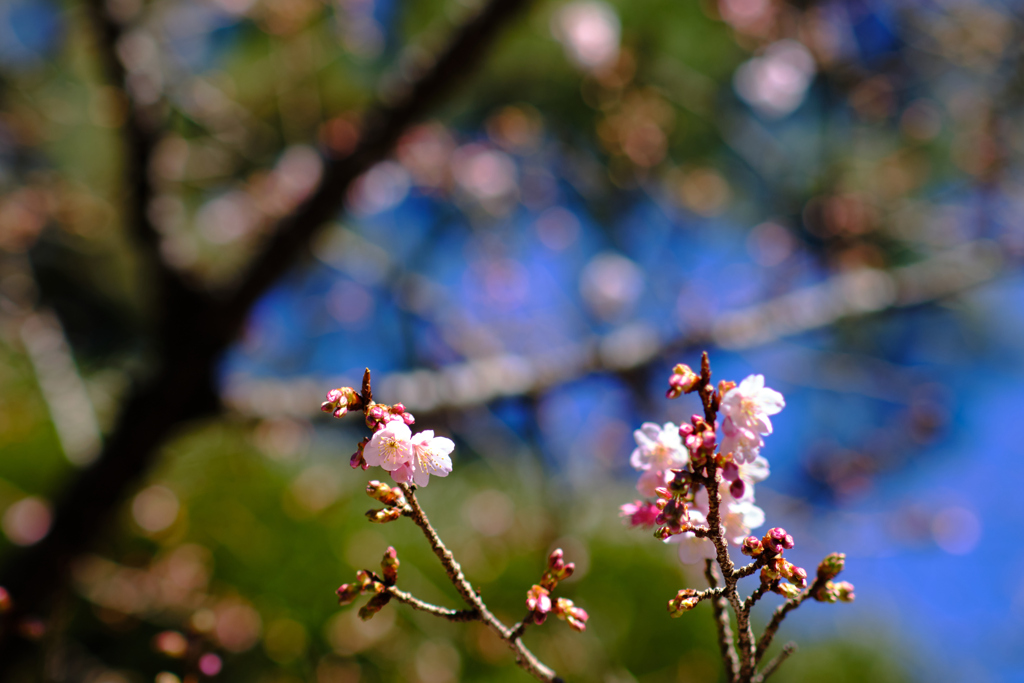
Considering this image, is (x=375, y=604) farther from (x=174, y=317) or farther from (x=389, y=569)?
(x=174, y=317)

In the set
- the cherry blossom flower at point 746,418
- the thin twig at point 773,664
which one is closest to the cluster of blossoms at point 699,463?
the cherry blossom flower at point 746,418

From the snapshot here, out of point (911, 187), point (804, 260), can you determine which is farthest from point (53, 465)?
point (911, 187)

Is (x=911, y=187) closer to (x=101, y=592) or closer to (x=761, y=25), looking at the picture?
(x=761, y=25)

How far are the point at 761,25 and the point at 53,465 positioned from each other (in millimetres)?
4478

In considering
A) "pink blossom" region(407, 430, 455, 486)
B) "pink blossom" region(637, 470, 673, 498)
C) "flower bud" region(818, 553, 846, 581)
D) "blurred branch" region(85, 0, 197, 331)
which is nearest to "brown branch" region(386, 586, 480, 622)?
"pink blossom" region(407, 430, 455, 486)

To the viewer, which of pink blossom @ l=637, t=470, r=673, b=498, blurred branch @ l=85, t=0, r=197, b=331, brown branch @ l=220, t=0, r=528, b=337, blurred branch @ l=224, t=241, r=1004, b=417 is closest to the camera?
pink blossom @ l=637, t=470, r=673, b=498

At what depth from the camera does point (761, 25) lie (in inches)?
130

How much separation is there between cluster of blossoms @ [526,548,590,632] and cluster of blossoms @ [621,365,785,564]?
3.8 inches

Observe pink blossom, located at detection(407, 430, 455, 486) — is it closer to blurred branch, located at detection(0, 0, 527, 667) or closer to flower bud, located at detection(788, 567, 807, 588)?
flower bud, located at detection(788, 567, 807, 588)

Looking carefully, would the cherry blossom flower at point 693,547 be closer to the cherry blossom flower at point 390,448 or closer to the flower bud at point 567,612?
the flower bud at point 567,612

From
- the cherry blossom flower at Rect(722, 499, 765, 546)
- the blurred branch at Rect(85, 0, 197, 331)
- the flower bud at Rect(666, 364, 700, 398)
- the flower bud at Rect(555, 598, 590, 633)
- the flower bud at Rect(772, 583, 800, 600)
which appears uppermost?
the blurred branch at Rect(85, 0, 197, 331)

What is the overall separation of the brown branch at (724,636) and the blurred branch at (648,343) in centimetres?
146

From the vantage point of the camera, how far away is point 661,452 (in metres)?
0.62

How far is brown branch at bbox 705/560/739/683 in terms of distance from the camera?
562 millimetres
